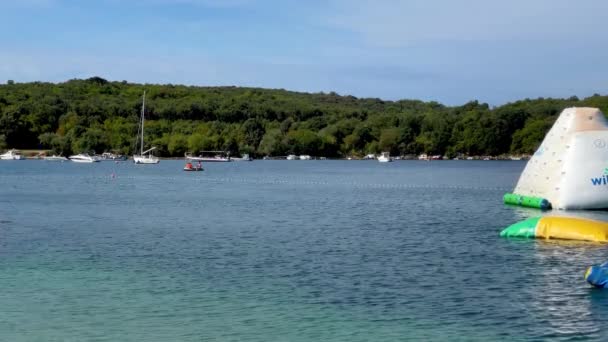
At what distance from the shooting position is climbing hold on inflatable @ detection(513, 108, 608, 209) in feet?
154

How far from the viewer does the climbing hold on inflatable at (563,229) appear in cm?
3450

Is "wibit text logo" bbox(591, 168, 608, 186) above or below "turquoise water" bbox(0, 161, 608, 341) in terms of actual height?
above

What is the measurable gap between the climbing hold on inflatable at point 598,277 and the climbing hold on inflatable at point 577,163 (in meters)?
23.4

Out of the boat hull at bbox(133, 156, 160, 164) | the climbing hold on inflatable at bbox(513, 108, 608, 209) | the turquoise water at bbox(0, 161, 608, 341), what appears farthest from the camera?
the boat hull at bbox(133, 156, 160, 164)

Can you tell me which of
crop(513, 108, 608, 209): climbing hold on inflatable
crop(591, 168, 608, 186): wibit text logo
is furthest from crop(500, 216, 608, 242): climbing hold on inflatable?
crop(591, 168, 608, 186): wibit text logo

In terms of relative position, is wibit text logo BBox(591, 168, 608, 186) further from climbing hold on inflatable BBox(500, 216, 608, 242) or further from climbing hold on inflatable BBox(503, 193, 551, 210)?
climbing hold on inflatable BBox(500, 216, 608, 242)

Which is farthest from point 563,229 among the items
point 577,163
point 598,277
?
point 577,163

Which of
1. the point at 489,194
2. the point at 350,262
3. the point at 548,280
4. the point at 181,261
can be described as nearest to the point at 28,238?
the point at 181,261

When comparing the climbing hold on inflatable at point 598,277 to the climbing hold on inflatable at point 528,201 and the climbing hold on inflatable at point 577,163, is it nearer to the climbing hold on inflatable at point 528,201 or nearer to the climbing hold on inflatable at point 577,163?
the climbing hold on inflatable at point 577,163

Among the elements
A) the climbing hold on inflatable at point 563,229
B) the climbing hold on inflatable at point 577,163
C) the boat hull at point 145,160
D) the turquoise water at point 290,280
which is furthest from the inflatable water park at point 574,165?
the boat hull at point 145,160

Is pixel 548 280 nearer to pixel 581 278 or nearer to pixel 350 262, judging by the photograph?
pixel 581 278

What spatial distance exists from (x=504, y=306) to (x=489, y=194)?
2182 inches

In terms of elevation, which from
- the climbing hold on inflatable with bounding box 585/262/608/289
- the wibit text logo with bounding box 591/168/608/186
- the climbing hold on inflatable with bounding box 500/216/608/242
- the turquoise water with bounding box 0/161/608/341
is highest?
the wibit text logo with bounding box 591/168/608/186

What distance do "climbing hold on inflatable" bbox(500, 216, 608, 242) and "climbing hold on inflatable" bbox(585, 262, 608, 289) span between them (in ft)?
33.2
